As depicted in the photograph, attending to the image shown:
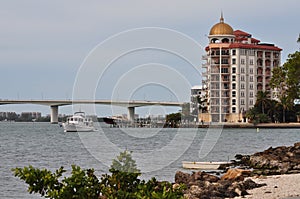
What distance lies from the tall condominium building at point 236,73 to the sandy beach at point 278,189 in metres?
112

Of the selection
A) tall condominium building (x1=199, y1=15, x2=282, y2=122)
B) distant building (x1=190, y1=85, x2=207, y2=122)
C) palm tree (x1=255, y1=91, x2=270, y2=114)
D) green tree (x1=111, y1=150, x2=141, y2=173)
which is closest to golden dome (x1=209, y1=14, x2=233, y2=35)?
tall condominium building (x1=199, y1=15, x2=282, y2=122)

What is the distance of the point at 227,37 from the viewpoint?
14788cm

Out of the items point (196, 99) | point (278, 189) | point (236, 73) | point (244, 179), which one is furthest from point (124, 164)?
point (236, 73)

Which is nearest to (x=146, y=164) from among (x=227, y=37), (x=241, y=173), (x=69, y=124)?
(x=241, y=173)

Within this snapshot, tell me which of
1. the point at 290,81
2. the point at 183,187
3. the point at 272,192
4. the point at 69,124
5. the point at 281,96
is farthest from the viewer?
the point at 69,124

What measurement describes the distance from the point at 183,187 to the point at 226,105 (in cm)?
13042

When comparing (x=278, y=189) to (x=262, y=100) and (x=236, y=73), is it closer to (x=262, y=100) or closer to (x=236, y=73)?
(x=262, y=100)

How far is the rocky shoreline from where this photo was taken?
19.2 meters

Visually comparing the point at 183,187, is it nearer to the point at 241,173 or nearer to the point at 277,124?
the point at 241,173

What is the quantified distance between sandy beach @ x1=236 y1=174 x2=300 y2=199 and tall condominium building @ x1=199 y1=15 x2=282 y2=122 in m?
112

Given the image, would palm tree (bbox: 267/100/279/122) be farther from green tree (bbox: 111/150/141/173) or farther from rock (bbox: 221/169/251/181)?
green tree (bbox: 111/150/141/173)

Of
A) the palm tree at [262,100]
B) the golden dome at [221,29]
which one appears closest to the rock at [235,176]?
the palm tree at [262,100]

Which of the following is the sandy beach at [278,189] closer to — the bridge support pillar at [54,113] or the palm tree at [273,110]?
the bridge support pillar at [54,113]

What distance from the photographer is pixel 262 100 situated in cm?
13175
